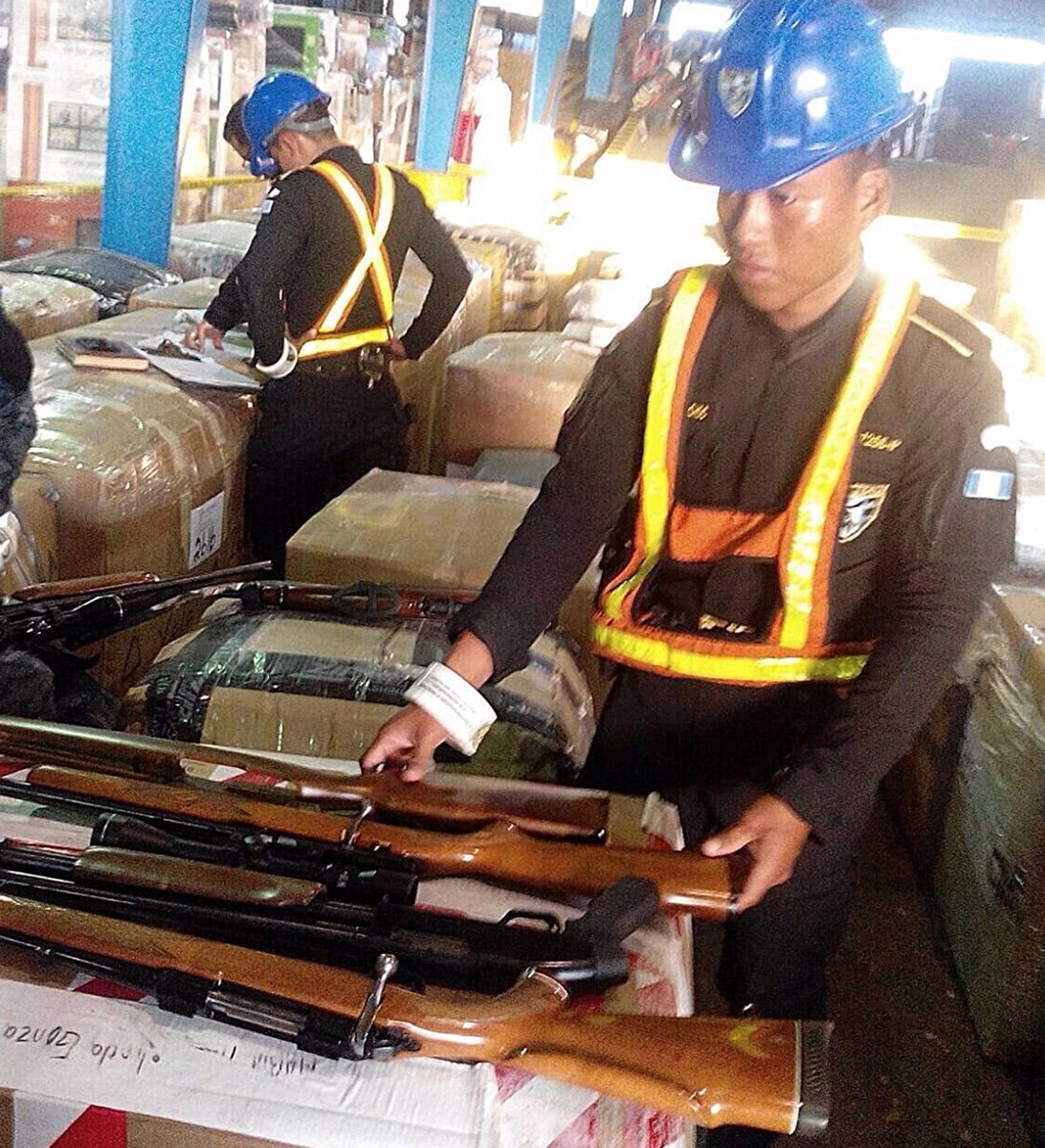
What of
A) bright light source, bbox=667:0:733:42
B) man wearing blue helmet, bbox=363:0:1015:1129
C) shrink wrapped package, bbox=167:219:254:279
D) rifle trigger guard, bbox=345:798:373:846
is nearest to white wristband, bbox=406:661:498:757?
man wearing blue helmet, bbox=363:0:1015:1129

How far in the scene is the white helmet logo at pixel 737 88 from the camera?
56.7 inches

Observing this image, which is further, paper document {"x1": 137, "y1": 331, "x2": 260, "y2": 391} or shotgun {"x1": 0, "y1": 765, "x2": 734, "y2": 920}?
paper document {"x1": 137, "y1": 331, "x2": 260, "y2": 391}

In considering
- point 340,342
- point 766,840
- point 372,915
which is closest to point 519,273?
point 340,342

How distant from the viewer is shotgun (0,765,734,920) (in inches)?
52.0

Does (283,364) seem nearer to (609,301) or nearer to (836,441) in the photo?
(609,301)

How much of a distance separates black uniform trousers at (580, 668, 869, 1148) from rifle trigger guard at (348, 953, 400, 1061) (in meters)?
0.67

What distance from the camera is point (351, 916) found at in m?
1.23

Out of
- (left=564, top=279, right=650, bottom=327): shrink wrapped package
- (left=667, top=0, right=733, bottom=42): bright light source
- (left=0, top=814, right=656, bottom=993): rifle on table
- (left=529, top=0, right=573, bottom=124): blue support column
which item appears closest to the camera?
(left=0, top=814, right=656, bottom=993): rifle on table

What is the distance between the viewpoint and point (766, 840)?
142cm

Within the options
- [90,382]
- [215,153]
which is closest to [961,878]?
[90,382]

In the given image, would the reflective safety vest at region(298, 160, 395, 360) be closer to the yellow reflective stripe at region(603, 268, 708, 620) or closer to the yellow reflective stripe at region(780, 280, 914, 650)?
the yellow reflective stripe at region(603, 268, 708, 620)

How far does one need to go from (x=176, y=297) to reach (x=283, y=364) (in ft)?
3.74

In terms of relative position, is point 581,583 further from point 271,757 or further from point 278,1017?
point 278,1017

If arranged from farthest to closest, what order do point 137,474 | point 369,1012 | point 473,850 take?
point 137,474 → point 473,850 → point 369,1012
